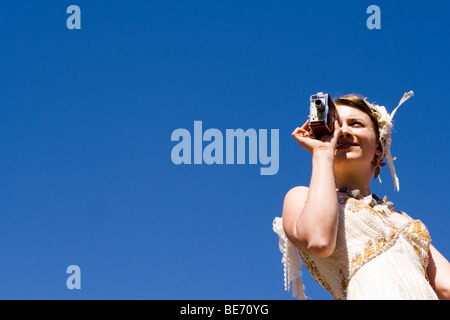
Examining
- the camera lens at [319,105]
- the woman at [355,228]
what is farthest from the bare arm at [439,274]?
the camera lens at [319,105]

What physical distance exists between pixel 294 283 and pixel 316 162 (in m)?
0.92

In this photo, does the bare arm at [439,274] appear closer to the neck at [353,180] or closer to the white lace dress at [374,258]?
the white lace dress at [374,258]

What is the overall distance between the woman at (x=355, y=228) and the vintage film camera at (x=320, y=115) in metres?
0.05

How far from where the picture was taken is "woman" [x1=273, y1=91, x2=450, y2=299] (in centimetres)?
390

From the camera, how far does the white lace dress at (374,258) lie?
154 inches

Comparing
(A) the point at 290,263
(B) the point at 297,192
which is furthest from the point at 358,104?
(A) the point at 290,263

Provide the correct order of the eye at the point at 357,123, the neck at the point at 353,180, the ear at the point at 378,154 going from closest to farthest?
the neck at the point at 353,180 → the eye at the point at 357,123 → the ear at the point at 378,154

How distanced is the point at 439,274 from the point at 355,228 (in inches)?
27.4

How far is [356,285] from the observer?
4.00 metres
